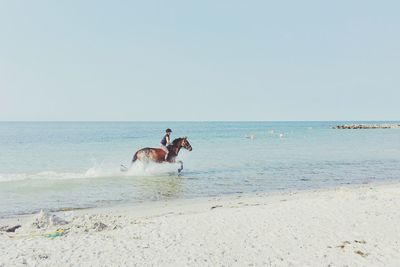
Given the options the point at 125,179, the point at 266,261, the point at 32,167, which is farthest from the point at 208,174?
the point at 266,261

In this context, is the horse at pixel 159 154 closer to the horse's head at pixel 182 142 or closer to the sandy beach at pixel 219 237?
the horse's head at pixel 182 142

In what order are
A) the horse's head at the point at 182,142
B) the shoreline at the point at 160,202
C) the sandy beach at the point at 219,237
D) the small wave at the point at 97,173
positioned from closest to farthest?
the sandy beach at the point at 219,237 → the shoreline at the point at 160,202 → the small wave at the point at 97,173 → the horse's head at the point at 182,142

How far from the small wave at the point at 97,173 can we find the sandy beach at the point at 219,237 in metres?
8.96

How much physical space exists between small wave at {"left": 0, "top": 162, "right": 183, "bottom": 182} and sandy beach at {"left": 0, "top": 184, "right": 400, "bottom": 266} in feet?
29.4

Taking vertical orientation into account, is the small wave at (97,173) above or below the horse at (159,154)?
below

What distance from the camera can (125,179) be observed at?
66.5 ft

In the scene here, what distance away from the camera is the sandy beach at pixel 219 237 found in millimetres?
7629

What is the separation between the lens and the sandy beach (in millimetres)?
7629

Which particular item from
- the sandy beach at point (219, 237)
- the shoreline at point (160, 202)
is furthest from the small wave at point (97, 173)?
the sandy beach at point (219, 237)

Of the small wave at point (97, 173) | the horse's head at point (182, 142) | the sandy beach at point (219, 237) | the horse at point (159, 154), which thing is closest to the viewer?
the sandy beach at point (219, 237)

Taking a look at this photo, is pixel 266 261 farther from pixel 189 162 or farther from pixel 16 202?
pixel 189 162

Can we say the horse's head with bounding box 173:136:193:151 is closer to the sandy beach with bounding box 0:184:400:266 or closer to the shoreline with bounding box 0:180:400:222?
the shoreline with bounding box 0:180:400:222

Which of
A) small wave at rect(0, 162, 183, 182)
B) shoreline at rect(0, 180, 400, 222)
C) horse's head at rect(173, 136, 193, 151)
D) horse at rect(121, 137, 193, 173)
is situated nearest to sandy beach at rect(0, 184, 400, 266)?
shoreline at rect(0, 180, 400, 222)

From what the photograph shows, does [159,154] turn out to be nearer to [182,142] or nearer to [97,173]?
[182,142]
